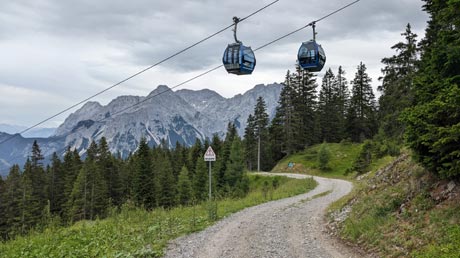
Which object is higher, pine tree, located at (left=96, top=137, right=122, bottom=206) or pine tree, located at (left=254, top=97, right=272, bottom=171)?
pine tree, located at (left=254, top=97, right=272, bottom=171)

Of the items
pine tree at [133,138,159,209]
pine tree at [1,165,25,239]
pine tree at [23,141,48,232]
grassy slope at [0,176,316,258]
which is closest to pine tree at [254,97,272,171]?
pine tree at [133,138,159,209]

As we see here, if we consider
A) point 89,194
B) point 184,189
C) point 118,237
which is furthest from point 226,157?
point 118,237

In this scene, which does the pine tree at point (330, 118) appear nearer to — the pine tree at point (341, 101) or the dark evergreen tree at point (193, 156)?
the pine tree at point (341, 101)

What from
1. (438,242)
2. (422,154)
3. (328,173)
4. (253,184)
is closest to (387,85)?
(328,173)

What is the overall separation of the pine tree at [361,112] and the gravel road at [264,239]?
2109 inches

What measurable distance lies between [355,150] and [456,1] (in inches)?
1991

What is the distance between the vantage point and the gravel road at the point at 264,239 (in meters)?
10.3

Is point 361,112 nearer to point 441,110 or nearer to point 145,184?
point 145,184

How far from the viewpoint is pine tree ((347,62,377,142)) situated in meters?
→ 67.1

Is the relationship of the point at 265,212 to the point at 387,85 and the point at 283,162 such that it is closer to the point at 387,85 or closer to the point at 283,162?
the point at 387,85

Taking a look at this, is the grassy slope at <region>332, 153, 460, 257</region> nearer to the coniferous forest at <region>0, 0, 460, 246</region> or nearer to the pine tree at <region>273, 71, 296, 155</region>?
the coniferous forest at <region>0, 0, 460, 246</region>

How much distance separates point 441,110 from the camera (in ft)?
30.0

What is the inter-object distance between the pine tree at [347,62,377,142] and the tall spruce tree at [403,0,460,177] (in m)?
57.8

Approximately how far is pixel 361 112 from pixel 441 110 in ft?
204
